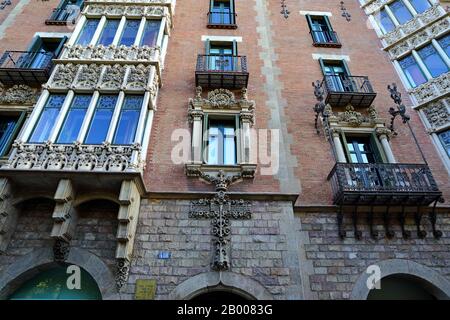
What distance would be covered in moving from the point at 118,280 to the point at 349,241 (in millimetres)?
6354

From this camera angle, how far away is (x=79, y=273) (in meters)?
7.75

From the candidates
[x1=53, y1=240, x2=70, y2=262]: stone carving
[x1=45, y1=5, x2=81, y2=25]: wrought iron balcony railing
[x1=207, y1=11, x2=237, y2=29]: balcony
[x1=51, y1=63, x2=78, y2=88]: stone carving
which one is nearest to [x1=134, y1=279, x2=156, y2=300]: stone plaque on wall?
[x1=53, y1=240, x2=70, y2=262]: stone carving

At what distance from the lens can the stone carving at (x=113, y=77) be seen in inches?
383

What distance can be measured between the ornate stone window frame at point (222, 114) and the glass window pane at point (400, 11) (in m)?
9.40

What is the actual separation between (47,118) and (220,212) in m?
6.25

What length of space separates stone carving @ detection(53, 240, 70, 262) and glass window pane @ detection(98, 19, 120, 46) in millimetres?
7653

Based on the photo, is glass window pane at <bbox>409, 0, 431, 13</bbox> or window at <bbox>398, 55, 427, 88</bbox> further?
glass window pane at <bbox>409, 0, 431, 13</bbox>

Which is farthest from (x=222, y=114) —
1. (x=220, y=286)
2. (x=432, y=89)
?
(x=432, y=89)

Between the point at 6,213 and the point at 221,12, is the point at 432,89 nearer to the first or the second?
the point at 221,12

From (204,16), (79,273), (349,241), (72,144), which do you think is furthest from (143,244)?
(204,16)

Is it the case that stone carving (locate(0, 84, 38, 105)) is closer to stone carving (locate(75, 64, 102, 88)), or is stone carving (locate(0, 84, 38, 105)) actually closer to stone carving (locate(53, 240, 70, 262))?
stone carving (locate(75, 64, 102, 88))

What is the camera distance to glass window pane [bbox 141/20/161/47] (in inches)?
451

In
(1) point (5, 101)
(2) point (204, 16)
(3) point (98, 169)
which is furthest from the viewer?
(2) point (204, 16)
